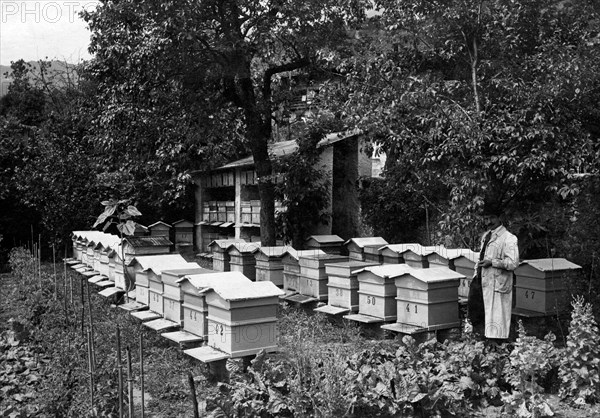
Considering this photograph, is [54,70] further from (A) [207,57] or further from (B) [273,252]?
(B) [273,252]

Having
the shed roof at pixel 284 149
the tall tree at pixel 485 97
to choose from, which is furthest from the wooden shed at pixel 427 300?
the shed roof at pixel 284 149

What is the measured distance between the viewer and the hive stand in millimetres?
9320

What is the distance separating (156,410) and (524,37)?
6834mm

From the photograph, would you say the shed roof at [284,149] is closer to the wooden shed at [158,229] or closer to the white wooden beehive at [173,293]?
the wooden shed at [158,229]

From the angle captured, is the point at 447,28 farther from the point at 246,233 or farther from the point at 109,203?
the point at 246,233

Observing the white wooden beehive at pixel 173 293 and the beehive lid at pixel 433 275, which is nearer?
the beehive lid at pixel 433 275

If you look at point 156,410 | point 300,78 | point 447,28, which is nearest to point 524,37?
point 447,28

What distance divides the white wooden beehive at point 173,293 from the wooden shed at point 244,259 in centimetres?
388

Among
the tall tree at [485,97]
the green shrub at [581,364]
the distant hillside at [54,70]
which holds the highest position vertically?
the distant hillside at [54,70]

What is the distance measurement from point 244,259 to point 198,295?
17.4 feet

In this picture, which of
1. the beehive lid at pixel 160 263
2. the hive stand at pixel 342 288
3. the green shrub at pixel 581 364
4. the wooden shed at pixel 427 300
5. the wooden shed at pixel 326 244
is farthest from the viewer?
the wooden shed at pixel 326 244

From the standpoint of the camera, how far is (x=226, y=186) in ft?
66.6

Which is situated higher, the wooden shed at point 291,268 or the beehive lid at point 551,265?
the beehive lid at point 551,265

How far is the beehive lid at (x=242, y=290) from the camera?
6547 mm
